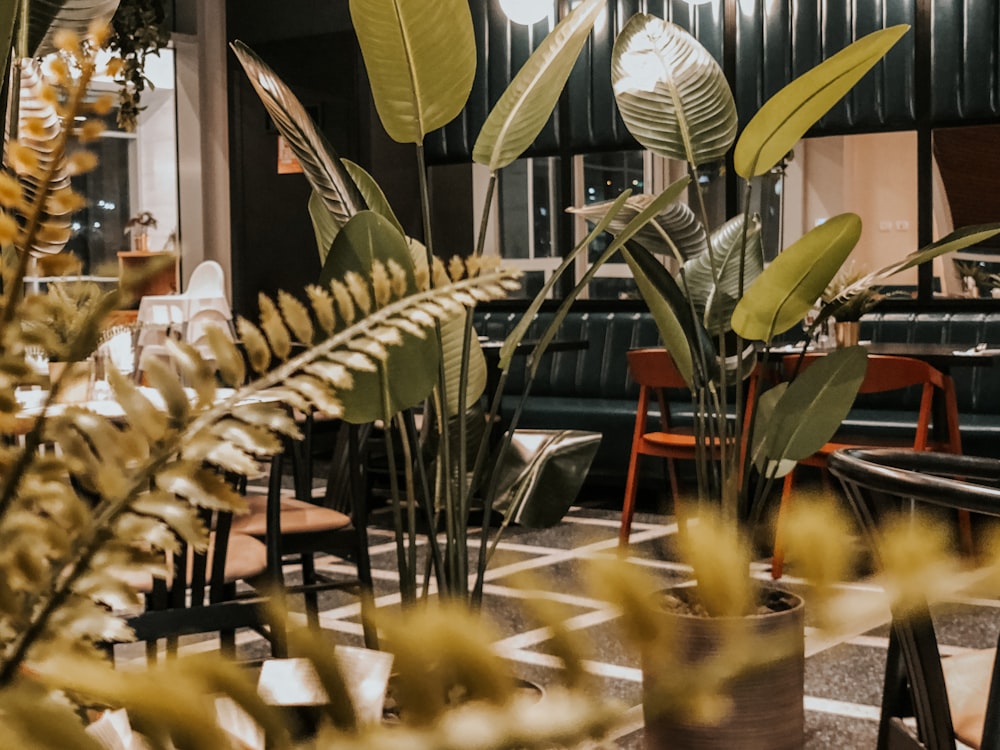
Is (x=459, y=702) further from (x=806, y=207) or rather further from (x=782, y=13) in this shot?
(x=806, y=207)

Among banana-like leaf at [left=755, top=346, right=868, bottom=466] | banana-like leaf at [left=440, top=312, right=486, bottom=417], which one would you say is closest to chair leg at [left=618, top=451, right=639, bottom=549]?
banana-like leaf at [left=755, top=346, right=868, bottom=466]

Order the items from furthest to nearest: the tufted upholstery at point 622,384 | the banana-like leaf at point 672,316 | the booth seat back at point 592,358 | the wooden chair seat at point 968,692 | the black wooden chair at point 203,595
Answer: the booth seat back at point 592,358 → the tufted upholstery at point 622,384 → the banana-like leaf at point 672,316 → the wooden chair seat at point 968,692 → the black wooden chair at point 203,595

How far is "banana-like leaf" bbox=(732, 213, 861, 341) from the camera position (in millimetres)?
2268

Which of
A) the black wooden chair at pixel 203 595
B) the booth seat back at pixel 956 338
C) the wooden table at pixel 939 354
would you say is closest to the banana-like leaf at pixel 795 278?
the black wooden chair at pixel 203 595

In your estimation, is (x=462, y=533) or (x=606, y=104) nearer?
(x=462, y=533)

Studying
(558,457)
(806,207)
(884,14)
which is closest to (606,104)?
(884,14)

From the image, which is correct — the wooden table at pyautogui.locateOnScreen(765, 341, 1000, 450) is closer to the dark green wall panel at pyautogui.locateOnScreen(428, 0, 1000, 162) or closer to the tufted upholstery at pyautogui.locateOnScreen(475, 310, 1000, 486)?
the tufted upholstery at pyautogui.locateOnScreen(475, 310, 1000, 486)

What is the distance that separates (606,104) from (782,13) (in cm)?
113

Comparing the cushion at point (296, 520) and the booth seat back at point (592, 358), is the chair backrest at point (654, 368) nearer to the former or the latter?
the cushion at point (296, 520)

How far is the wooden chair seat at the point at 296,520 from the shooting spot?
10.9 feet

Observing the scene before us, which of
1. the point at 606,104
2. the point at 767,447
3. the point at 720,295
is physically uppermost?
the point at 606,104

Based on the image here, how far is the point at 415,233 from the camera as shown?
30.6 feet

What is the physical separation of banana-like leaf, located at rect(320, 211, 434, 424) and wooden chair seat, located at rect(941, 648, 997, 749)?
2.38 feet

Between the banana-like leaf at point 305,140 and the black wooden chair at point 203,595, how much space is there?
512 millimetres
